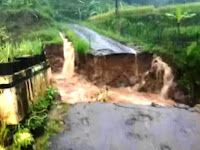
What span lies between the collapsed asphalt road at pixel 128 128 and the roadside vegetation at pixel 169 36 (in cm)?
351

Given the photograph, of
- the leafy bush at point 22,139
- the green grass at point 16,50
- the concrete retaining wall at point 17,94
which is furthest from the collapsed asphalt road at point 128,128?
the green grass at point 16,50

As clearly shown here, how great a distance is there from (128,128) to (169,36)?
944 cm

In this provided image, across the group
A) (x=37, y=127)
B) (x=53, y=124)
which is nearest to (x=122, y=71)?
(x=53, y=124)

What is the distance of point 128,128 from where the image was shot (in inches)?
252

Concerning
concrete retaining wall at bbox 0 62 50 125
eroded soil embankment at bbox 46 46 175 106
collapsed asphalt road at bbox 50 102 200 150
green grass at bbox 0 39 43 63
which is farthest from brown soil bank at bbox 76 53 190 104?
concrete retaining wall at bbox 0 62 50 125

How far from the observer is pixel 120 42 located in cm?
1605

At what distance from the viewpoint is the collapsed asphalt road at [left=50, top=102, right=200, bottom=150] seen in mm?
5738

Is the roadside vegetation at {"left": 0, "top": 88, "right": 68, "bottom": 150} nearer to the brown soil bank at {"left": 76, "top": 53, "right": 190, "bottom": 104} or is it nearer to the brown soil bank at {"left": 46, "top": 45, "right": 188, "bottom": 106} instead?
the brown soil bank at {"left": 46, "top": 45, "right": 188, "bottom": 106}

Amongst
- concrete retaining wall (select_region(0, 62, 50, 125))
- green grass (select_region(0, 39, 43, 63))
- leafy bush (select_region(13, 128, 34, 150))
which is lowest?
leafy bush (select_region(13, 128, 34, 150))

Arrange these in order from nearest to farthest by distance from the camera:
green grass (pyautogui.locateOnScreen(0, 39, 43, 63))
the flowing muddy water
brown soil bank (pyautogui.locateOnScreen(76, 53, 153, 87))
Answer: green grass (pyautogui.locateOnScreen(0, 39, 43, 63)) → the flowing muddy water → brown soil bank (pyautogui.locateOnScreen(76, 53, 153, 87))

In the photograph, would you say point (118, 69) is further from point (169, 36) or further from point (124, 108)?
point (124, 108)

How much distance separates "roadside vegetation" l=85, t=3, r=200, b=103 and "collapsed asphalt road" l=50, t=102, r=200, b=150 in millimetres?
3511

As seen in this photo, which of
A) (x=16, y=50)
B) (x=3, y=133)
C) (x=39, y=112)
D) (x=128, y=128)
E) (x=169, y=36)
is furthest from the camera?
(x=169, y=36)

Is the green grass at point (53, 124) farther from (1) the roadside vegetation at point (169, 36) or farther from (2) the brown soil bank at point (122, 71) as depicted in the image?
(1) the roadside vegetation at point (169, 36)
